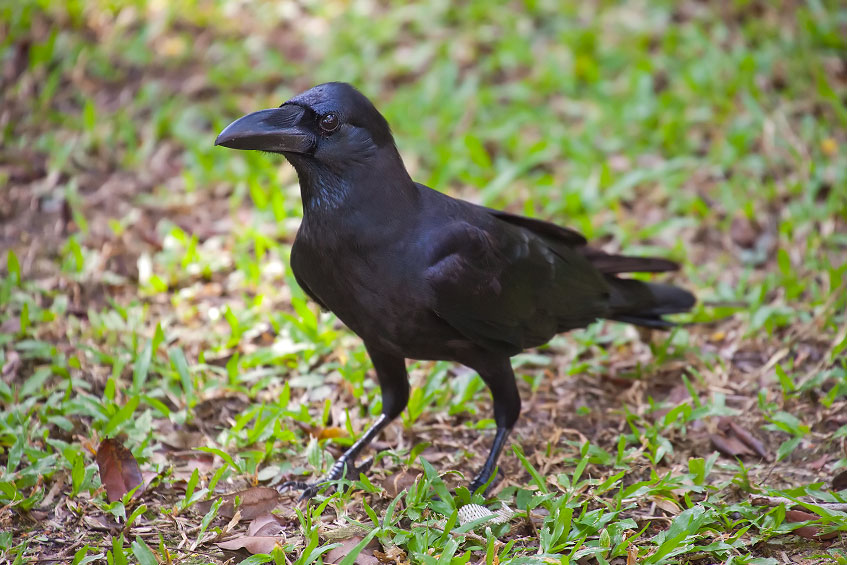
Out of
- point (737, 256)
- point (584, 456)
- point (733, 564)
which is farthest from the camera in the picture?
point (737, 256)

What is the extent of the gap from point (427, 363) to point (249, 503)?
4.49ft

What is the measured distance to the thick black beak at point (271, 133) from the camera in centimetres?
323

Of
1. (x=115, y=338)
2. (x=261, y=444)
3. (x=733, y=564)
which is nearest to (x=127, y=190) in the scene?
(x=115, y=338)

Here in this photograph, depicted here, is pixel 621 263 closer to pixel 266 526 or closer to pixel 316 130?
pixel 316 130

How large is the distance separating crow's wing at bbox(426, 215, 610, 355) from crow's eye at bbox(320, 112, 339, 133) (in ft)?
1.92

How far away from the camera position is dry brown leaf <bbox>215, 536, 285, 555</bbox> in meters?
3.23

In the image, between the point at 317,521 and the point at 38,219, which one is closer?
the point at 317,521

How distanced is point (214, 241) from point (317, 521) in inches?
95.6

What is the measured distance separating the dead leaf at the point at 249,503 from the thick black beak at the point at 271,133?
141 centimetres

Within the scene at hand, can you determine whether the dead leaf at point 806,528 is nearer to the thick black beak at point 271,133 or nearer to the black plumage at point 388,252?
the black plumage at point 388,252

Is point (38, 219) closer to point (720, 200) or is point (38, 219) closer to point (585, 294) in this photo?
point (585, 294)

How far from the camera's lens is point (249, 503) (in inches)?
138

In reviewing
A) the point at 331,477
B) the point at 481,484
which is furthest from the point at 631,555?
the point at 331,477

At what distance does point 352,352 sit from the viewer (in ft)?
14.7
